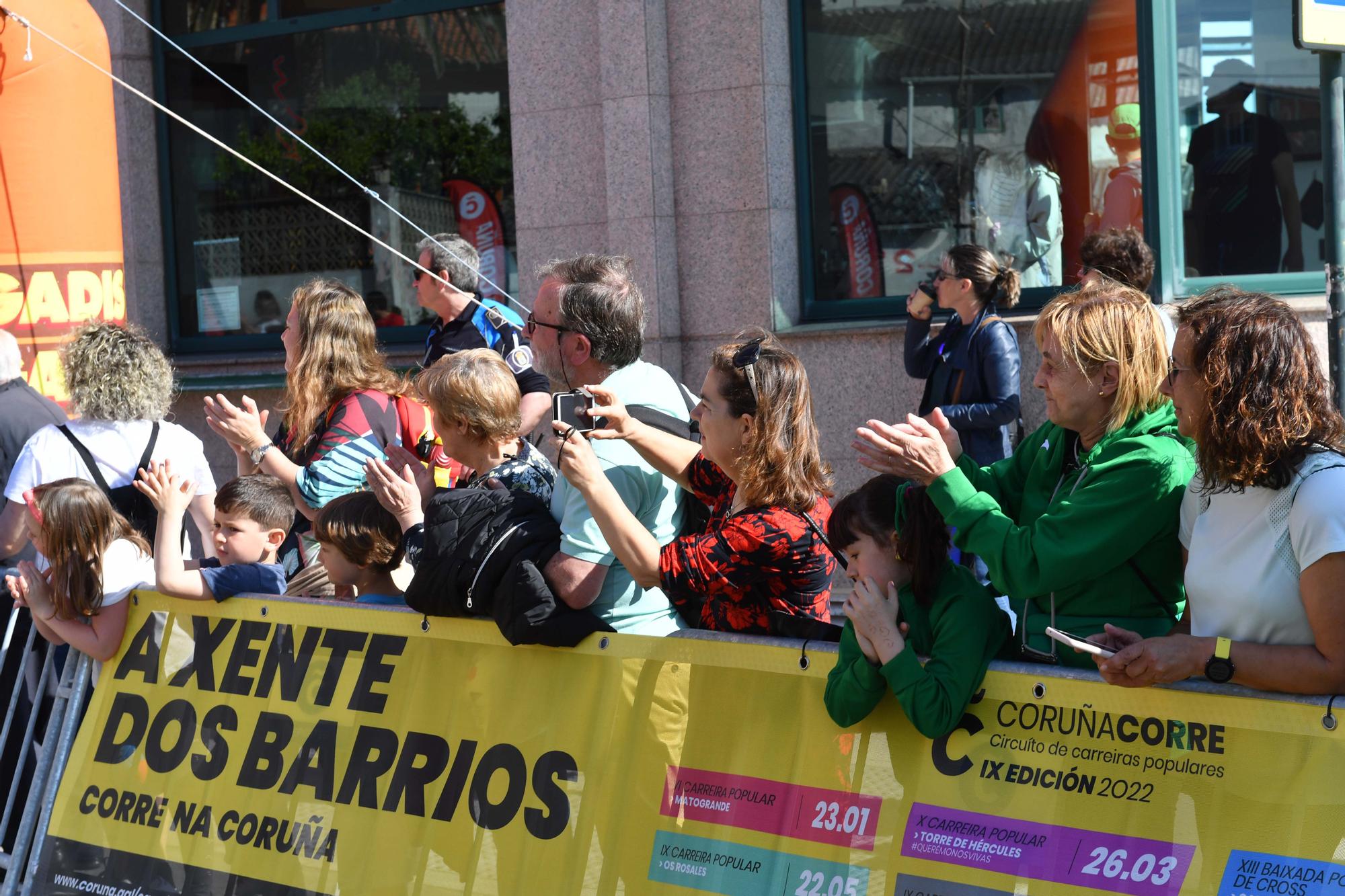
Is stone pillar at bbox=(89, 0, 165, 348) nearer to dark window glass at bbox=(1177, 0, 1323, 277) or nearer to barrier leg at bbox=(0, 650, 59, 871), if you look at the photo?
barrier leg at bbox=(0, 650, 59, 871)

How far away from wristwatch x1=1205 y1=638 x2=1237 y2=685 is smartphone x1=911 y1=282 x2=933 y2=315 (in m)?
4.35

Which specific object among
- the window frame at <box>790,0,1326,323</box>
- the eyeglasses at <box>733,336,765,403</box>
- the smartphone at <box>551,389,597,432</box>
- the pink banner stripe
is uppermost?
the window frame at <box>790,0,1326,323</box>

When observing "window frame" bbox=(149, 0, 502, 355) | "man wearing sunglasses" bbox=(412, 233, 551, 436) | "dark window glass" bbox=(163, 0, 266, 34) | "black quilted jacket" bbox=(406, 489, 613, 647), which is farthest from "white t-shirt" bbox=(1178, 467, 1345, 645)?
"dark window glass" bbox=(163, 0, 266, 34)

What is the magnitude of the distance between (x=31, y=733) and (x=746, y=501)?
2613 millimetres

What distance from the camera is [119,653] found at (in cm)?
447

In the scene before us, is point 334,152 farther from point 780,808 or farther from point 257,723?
point 780,808

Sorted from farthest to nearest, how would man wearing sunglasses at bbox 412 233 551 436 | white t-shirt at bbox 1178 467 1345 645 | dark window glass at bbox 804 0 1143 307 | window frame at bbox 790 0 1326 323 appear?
dark window glass at bbox 804 0 1143 307
window frame at bbox 790 0 1326 323
man wearing sunglasses at bbox 412 233 551 436
white t-shirt at bbox 1178 467 1345 645

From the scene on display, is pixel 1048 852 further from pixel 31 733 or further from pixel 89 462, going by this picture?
pixel 89 462

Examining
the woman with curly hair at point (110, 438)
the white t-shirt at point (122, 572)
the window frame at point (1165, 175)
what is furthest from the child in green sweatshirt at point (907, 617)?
the window frame at point (1165, 175)

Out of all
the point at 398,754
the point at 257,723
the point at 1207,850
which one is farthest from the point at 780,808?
the point at 257,723

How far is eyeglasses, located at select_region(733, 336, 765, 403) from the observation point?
11.2ft

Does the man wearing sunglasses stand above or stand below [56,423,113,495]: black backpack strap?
above

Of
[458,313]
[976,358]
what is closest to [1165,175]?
[976,358]

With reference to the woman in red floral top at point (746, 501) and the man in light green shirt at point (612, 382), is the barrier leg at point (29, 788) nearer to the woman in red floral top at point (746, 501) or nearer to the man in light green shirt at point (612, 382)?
the man in light green shirt at point (612, 382)
